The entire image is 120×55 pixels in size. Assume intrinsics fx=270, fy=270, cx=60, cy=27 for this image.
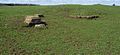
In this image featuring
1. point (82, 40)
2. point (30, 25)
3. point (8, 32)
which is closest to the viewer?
point (82, 40)

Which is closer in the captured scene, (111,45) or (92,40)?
(111,45)

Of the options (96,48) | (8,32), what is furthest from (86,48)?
(8,32)

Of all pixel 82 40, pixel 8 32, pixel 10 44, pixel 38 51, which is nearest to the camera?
pixel 38 51

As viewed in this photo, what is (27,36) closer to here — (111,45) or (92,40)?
(92,40)

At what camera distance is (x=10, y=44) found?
13.3 meters

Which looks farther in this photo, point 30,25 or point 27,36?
point 30,25

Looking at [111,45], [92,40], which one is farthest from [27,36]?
[111,45]

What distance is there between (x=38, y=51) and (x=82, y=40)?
3093mm

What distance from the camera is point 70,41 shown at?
14.1 meters

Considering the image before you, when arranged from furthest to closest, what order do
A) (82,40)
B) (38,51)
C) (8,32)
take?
(8,32), (82,40), (38,51)

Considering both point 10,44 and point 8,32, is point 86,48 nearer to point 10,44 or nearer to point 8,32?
point 10,44

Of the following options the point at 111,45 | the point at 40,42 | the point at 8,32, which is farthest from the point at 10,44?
the point at 111,45

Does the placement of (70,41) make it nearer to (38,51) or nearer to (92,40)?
(92,40)

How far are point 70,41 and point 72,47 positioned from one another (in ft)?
3.94
